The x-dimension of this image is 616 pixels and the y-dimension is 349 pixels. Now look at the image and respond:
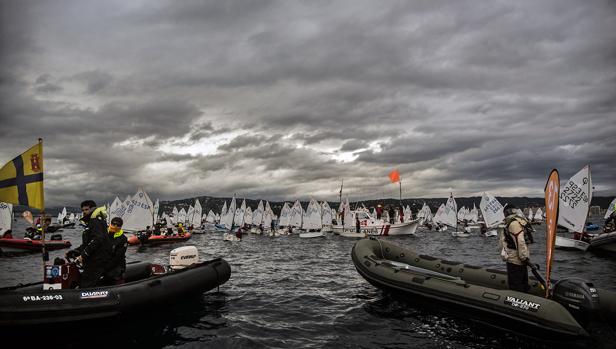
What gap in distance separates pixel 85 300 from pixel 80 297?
13cm

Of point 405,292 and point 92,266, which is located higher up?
point 92,266

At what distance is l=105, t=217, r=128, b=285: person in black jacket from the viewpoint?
30.4 feet

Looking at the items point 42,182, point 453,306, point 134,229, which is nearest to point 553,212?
point 453,306

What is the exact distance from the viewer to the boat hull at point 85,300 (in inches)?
297

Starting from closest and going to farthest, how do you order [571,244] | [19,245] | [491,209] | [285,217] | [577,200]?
[577,200]
[571,244]
[19,245]
[491,209]
[285,217]

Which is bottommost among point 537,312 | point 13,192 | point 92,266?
point 537,312

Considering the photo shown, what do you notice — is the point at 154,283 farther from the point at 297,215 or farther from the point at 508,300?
the point at 297,215

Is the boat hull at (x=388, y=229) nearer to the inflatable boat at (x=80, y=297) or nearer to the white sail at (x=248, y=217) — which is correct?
the white sail at (x=248, y=217)

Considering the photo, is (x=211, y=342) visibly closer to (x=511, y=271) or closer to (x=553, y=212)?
(x=511, y=271)

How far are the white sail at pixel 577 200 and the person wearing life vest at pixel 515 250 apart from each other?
1743cm

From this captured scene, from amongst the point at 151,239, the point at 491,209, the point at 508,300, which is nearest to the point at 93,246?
the point at 508,300

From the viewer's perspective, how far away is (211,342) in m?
8.70

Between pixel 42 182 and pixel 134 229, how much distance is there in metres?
23.6

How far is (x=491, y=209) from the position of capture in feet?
134
